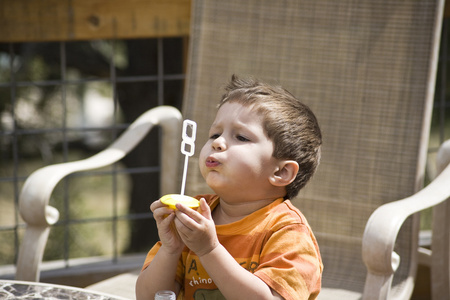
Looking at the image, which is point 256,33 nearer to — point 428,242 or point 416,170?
point 416,170

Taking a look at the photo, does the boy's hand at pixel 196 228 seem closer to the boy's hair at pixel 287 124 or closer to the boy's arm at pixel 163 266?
the boy's arm at pixel 163 266

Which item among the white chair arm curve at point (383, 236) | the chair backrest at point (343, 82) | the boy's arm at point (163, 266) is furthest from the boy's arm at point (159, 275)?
the chair backrest at point (343, 82)

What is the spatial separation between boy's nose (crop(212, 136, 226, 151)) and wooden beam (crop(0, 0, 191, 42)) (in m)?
1.28

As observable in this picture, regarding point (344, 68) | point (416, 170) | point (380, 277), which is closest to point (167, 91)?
point (344, 68)

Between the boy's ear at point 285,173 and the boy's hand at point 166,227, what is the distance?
0.22 meters

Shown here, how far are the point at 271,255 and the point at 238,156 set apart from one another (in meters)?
0.20

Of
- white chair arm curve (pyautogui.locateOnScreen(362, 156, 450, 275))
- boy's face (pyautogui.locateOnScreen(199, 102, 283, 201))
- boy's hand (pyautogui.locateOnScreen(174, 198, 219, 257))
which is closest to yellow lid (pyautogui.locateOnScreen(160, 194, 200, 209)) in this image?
boy's hand (pyautogui.locateOnScreen(174, 198, 219, 257))

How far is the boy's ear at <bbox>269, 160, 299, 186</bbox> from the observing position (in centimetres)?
130

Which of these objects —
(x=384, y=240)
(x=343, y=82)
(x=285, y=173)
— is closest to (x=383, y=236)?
(x=384, y=240)

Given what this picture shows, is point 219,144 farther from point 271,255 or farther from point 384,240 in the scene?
point 384,240

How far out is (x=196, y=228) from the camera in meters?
1.09

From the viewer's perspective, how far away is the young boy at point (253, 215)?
46.1 inches

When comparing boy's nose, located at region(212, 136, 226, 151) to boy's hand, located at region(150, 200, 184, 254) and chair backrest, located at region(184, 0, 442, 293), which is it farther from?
chair backrest, located at region(184, 0, 442, 293)

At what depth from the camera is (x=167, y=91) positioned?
334cm
